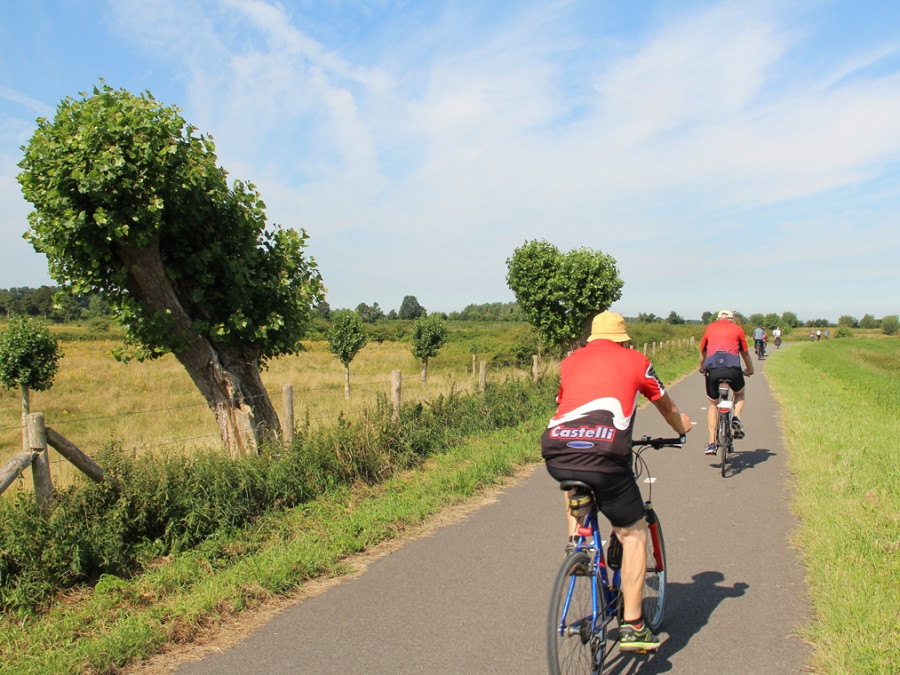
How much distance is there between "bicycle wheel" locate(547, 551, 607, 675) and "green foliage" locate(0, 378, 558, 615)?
3.67 meters

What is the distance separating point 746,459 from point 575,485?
6.88 metres

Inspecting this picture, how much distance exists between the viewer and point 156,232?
679 centimetres

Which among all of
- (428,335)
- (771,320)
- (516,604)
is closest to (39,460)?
(516,604)

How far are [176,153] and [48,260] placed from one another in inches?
70.1

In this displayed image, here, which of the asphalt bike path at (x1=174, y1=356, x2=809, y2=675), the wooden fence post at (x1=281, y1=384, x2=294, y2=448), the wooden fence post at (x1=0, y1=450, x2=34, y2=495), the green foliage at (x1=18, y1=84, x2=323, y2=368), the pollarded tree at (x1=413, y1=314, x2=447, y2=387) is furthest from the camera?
the pollarded tree at (x1=413, y1=314, x2=447, y2=387)

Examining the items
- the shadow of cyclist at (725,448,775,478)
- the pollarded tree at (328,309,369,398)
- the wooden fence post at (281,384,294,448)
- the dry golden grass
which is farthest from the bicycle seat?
the pollarded tree at (328,309,369,398)

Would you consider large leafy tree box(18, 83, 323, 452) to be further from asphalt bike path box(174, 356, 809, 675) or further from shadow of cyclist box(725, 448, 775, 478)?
shadow of cyclist box(725, 448, 775, 478)

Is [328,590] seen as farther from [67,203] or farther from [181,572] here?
[67,203]

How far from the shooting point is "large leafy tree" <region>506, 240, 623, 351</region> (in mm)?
20625

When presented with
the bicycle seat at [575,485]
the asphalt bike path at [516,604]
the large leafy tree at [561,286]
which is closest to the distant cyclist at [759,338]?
the large leafy tree at [561,286]

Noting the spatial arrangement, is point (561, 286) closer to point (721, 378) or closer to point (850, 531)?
point (721, 378)

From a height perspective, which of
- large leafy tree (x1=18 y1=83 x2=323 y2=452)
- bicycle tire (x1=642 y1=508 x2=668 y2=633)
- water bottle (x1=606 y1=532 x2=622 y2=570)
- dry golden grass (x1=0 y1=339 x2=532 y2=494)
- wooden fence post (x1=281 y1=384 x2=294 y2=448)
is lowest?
dry golden grass (x1=0 y1=339 x2=532 y2=494)

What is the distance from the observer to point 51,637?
153 inches

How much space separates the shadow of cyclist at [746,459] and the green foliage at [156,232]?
6.01 m
